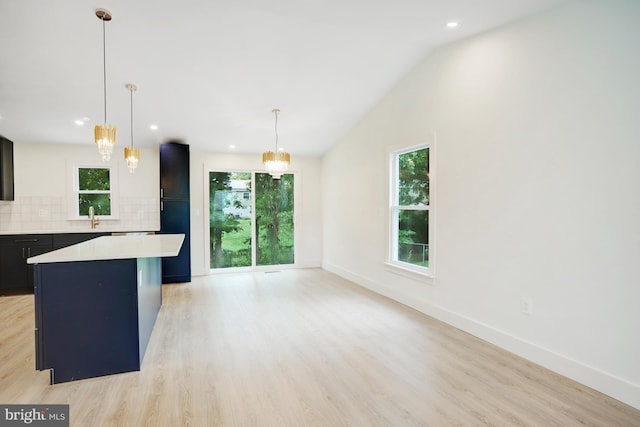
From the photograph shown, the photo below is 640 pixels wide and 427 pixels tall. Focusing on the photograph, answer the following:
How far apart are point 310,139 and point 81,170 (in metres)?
4.05

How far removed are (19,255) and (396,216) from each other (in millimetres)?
5651

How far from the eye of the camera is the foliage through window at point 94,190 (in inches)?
225

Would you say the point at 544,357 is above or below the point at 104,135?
below

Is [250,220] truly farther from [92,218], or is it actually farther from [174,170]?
[92,218]

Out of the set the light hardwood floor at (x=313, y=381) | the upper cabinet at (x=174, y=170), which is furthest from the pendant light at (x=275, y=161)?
the upper cabinet at (x=174, y=170)

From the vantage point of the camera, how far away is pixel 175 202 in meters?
5.68

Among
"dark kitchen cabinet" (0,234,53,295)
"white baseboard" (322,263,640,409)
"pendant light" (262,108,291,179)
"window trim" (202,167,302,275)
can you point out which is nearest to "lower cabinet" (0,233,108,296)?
"dark kitchen cabinet" (0,234,53,295)

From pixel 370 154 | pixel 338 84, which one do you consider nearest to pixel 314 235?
pixel 370 154

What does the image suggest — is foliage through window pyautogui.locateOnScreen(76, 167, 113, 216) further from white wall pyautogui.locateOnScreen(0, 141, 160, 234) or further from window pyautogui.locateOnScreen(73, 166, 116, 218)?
white wall pyautogui.locateOnScreen(0, 141, 160, 234)

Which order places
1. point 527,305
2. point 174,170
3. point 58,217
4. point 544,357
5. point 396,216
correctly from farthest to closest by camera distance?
point 174,170 < point 58,217 < point 396,216 < point 527,305 < point 544,357

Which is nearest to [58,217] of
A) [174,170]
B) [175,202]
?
[175,202]

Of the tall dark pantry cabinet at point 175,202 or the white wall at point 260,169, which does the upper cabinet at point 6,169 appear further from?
the white wall at point 260,169

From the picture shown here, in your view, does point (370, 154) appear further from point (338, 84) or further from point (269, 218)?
point (269, 218)

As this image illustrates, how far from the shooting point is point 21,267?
4.93m
